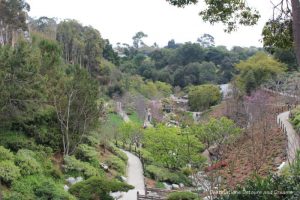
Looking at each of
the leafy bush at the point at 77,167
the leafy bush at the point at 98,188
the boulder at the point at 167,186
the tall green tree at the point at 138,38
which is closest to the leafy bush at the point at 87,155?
the leafy bush at the point at 77,167

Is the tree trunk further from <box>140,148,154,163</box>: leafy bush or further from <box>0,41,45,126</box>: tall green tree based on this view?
<box>140,148,154,163</box>: leafy bush

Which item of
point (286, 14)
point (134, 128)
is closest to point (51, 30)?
point (134, 128)

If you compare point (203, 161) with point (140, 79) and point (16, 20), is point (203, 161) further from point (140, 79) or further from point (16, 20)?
point (140, 79)

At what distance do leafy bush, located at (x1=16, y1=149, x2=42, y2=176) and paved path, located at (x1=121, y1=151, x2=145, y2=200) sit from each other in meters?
3.24

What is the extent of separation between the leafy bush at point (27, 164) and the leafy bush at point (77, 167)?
2.18 m

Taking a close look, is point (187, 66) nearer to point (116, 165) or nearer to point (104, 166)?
point (116, 165)

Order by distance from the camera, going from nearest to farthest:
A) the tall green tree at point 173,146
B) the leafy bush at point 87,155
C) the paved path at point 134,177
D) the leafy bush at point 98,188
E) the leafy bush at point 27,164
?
1. the leafy bush at point 98,188
2. the leafy bush at point 27,164
3. the paved path at point 134,177
4. the leafy bush at point 87,155
5. the tall green tree at point 173,146

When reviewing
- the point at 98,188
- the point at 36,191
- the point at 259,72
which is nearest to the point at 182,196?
the point at 98,188

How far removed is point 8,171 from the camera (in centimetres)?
1280

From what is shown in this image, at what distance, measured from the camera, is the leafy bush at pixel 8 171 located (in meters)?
12.6

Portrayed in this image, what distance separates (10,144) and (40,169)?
1.90m

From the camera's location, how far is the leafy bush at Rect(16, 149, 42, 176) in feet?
44.6

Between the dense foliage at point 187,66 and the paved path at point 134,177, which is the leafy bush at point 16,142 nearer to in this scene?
the paved path at point 134,177

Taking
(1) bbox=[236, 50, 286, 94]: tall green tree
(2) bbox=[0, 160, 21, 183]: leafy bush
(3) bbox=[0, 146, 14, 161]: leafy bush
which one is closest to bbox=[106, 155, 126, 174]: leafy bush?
(3) bbox=[0, 146, 14, 161]: leafy bush
